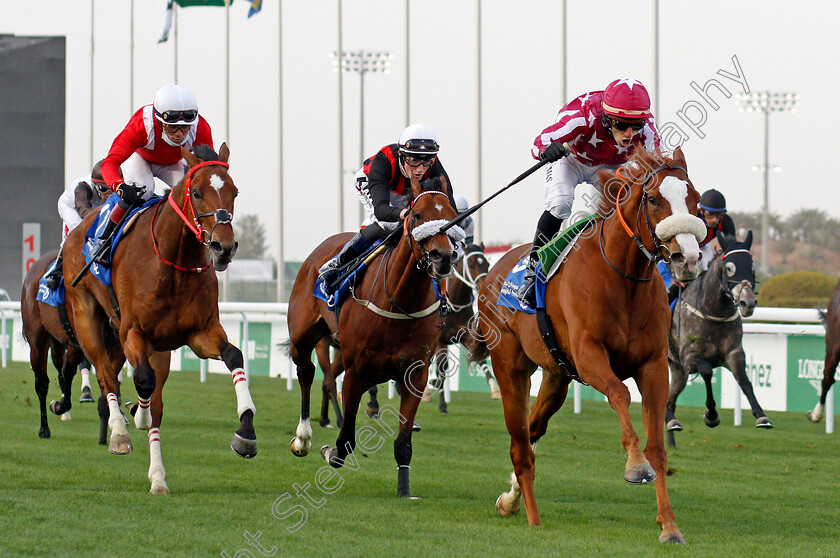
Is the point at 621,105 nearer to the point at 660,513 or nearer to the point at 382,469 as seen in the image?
the point at 660,513

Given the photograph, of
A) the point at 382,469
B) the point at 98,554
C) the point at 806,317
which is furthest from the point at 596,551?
the point at 806,317

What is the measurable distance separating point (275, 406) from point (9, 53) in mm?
14229

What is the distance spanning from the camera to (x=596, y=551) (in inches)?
185

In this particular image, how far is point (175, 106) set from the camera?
6652 millimetres

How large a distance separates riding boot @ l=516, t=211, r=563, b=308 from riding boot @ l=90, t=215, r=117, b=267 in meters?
2.66

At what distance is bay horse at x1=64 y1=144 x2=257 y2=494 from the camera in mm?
5934

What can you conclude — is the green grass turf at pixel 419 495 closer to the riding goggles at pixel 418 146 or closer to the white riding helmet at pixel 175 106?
the riding goggles at pixel 418 146

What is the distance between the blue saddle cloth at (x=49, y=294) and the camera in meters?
8.23

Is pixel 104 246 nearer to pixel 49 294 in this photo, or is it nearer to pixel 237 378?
pixel 237 378

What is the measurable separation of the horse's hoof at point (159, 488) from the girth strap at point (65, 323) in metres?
2.46

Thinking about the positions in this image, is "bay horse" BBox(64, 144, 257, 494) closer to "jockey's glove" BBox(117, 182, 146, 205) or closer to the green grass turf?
"jockey's glove" BBox(117, 182, 146, 205)

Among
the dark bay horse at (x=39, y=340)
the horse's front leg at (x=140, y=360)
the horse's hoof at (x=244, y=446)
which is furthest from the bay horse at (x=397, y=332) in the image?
the dark bay horse at (x=39, y=340)

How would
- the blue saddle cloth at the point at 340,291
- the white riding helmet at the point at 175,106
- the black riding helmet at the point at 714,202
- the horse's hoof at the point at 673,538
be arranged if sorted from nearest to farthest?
the horse's hoof at the point at 673,538
the white riding helmet at the point at 175,106
the blue saddle cloth at the point at 340,291
the black riding helmet at the point at 714,202

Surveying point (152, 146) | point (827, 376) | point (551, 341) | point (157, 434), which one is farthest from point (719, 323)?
point (157, 434)
